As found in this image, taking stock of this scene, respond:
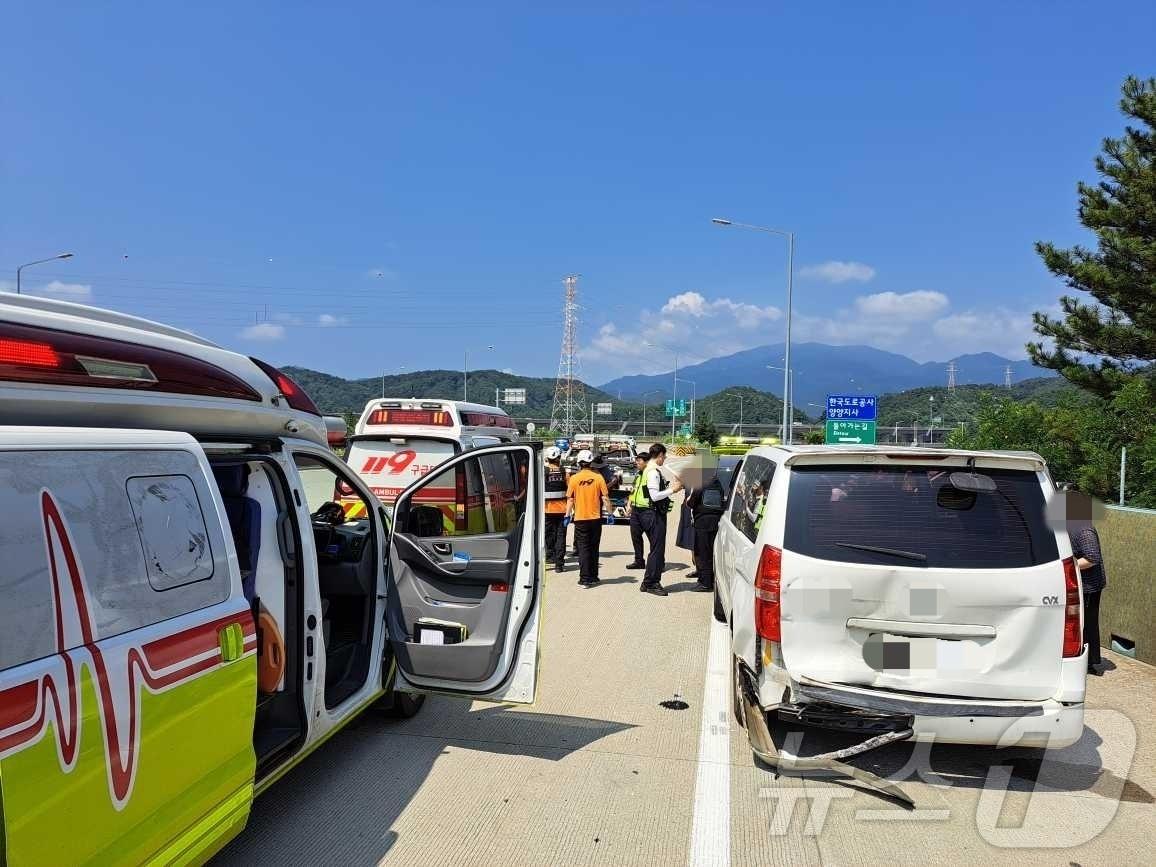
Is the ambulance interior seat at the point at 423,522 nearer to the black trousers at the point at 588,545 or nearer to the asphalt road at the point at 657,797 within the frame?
the asphalt road at the point at 657,797

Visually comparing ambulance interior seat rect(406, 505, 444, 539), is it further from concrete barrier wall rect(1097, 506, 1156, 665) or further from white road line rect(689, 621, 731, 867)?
concrete barrier wall rect(1097, 506, 1156, 665)

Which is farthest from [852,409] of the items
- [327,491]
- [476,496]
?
[476,496]

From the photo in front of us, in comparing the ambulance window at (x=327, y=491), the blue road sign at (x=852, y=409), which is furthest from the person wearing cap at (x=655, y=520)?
the blue road sign at (x=852, y=409)

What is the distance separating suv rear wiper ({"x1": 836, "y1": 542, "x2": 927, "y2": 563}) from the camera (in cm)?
405

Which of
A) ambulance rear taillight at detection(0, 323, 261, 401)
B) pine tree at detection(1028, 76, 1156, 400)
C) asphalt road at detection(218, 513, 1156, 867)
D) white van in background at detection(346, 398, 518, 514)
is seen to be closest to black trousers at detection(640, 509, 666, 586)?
white van in background at detection(346, 398, 518, 514)

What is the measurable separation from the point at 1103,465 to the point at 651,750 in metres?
12.5

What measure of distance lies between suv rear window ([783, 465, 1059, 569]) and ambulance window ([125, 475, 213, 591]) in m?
2.82

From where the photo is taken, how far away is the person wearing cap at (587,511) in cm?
956

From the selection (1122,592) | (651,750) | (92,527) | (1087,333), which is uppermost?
(1087,333)

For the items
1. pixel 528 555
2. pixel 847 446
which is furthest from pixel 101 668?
pixel 847 446

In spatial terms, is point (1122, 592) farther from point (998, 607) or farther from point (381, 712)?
point (381, 712)

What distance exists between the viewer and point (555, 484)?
34.8ft

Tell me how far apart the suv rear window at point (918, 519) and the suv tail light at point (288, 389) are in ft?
8.79

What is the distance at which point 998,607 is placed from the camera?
3.96 m
